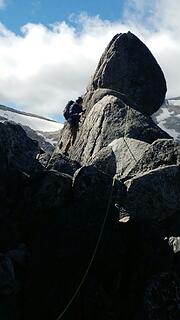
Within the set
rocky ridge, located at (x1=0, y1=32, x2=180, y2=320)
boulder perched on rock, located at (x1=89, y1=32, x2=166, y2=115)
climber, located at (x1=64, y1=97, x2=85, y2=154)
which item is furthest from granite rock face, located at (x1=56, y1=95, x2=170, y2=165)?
rocky ridge, located at (x1=0, y1=32, x2=180, y2=320)

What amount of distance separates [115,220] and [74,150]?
49.9 feet

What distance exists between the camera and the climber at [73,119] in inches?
1479

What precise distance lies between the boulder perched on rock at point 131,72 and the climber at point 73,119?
2.53 metres

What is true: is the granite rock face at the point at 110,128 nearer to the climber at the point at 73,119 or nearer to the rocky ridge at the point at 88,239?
the climber at the point at 73,119

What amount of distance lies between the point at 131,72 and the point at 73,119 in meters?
5.80

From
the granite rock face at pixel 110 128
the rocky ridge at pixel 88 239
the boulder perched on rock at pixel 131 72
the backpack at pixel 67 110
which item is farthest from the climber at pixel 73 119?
the rocky ridge at pixel 88 239

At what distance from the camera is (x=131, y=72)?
38.2 m

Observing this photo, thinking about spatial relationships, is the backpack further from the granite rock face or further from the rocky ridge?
the rocky ridge

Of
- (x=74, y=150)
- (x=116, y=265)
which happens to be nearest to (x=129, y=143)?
(x=74, y=150)

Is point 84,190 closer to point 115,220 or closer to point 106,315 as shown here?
point 115,220

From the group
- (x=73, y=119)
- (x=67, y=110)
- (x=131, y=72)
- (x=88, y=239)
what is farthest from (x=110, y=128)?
(x=88, y=239)

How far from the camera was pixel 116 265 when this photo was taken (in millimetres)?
19953

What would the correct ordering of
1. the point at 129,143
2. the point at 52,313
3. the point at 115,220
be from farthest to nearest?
the point at 129,143 < the point at 115,220 < the point at 52,313

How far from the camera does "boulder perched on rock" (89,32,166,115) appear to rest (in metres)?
38.1
